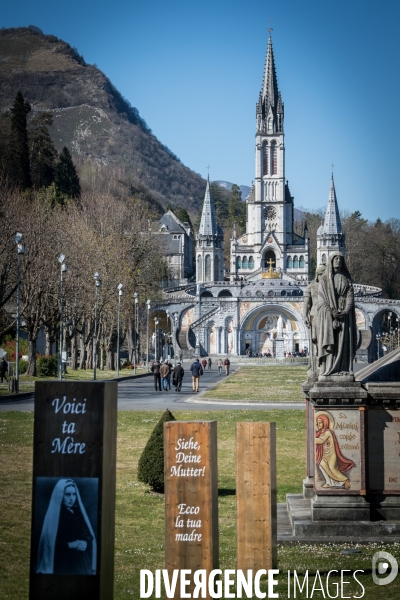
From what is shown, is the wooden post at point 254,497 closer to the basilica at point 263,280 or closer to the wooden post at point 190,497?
the wooden post at point 190,497

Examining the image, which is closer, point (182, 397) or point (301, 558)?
point (301, 558)

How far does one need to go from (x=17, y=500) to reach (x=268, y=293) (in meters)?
103

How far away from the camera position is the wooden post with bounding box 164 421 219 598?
7.86m

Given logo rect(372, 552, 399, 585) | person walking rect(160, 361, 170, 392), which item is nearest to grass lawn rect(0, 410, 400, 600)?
logo rect(372, 552, 399, 585)

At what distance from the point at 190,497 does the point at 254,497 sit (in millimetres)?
1313

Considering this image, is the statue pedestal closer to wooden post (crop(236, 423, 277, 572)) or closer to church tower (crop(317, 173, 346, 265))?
wooden post (crop(236, 423, 277, 572))

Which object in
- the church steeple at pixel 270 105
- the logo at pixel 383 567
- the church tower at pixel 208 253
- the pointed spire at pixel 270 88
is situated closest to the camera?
the logo at pixel 383 567

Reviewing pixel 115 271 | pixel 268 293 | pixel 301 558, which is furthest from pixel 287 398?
pixel 268 293

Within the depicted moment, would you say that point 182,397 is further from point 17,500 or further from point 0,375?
point 17,500

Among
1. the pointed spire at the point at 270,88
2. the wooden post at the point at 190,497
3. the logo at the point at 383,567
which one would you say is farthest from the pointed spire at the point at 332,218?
the wooden post at the point at 190,497

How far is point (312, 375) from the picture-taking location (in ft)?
40.6

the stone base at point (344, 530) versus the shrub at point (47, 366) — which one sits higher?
the shrub at point (47, 366)

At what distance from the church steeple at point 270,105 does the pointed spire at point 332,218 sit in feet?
41.7

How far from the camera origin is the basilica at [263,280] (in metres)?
112
